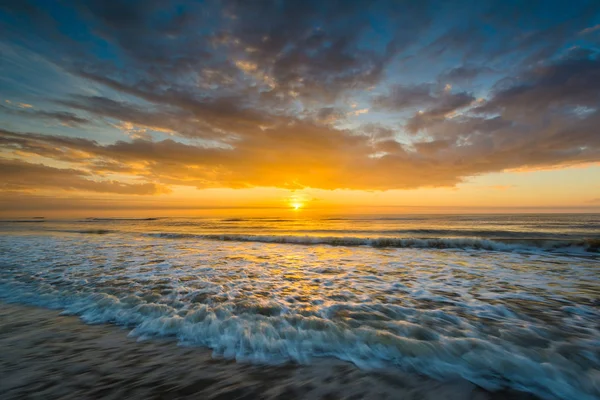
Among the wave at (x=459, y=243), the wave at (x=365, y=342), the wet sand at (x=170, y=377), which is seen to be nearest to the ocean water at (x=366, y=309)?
the wave at (x=365, y=342)

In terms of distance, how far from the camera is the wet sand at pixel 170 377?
3.03 metres

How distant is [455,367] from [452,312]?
2266 millimetres

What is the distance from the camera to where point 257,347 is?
13.7 ft

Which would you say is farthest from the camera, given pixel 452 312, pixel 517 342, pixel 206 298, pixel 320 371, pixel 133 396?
pixel 206 298

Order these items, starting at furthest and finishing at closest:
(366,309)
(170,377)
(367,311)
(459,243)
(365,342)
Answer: (459,243), (366,309), (367,311), (365,342), (170,377)

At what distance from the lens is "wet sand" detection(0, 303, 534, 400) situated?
119 inches

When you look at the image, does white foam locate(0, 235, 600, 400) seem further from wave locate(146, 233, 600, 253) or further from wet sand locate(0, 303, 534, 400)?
wave locate(146, 233, 600, 253)

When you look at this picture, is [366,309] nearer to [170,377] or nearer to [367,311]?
[367,311]

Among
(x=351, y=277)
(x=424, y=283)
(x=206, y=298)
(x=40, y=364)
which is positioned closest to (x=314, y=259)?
(x=351, y=277)

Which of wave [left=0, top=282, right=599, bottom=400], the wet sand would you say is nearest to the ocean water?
wave [left=0, top=282, right=599, bottom=400]

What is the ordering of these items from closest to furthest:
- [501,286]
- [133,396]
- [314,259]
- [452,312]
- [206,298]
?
[133,396], [452,312], [206,298], [501,286], [314,259]

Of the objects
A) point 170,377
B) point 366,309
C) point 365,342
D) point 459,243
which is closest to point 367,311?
point 366,309

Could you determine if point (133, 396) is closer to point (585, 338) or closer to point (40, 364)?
point (40, 364)

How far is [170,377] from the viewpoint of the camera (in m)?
3.39
